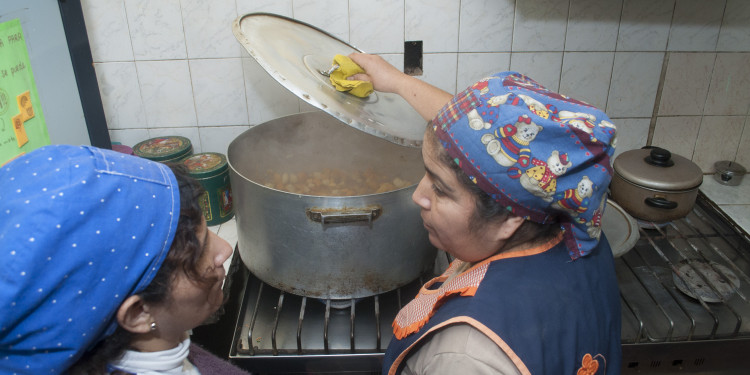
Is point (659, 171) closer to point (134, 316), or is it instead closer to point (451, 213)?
point (451, 213)

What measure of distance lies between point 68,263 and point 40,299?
40mm

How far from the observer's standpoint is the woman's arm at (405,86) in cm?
110

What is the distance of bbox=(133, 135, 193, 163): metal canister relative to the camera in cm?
144

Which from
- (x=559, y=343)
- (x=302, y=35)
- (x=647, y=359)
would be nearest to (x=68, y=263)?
(x=559, y=343)

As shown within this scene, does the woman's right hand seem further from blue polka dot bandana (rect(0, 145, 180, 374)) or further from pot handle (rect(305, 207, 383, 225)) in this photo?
blue polka dot bandana (rect(0, 145, 180, 374))

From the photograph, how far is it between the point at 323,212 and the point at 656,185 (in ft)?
3.15

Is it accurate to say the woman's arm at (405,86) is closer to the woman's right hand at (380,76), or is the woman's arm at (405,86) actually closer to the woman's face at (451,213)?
the woman's right hand at (380,76)

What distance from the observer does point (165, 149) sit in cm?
148

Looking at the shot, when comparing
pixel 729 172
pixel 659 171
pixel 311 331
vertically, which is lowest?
pixel 311 331

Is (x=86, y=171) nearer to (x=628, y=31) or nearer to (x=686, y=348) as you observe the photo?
(x=686, y=348)

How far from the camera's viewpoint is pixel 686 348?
1.13 meters

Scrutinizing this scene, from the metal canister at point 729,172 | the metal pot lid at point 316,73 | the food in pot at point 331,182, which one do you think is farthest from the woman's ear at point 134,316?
the metal canister at point 729,172

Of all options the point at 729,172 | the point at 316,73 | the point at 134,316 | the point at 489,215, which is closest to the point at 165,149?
the point at 316,73

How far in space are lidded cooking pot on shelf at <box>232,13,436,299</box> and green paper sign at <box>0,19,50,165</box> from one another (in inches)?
16.8
